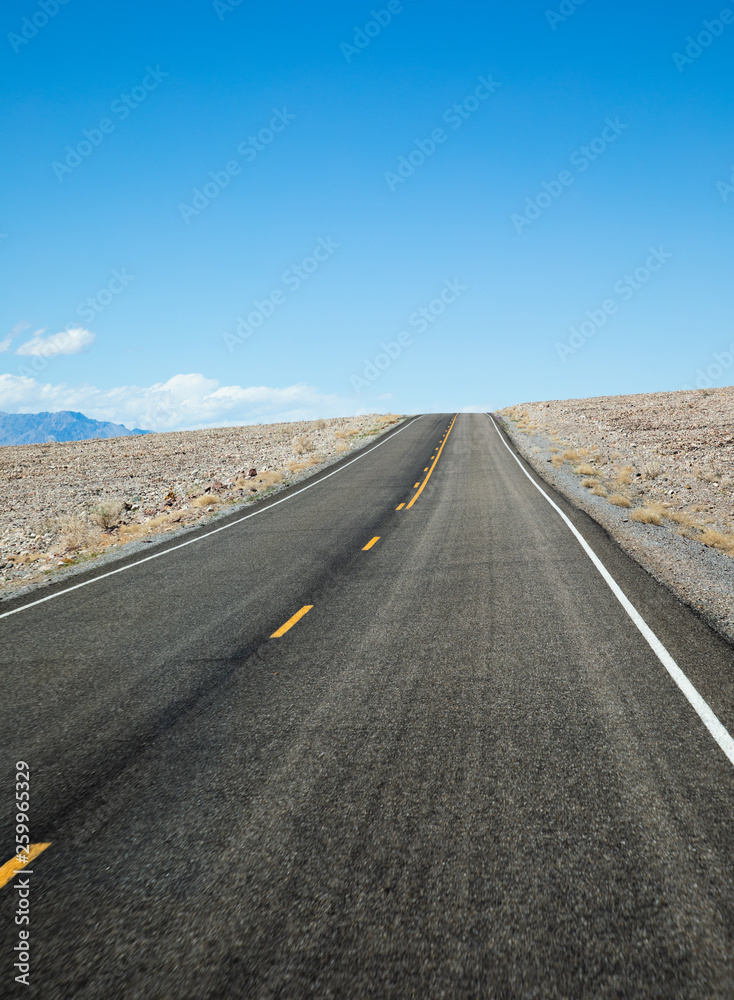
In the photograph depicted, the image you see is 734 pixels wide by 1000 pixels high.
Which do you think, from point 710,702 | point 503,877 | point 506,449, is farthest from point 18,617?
point 506,449

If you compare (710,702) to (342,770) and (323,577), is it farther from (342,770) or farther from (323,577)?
(323,577)

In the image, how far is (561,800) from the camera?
11.2 ft

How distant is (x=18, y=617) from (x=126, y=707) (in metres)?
4.19

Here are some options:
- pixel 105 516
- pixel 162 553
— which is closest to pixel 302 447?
pixel 105 516

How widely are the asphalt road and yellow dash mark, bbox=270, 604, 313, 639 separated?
113 millimetres

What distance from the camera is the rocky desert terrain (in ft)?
47.8

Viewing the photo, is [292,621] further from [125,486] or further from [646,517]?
[125,486]

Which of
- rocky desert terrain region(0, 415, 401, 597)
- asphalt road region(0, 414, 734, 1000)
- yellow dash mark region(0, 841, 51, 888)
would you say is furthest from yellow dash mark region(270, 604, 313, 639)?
rocky desert terrain region(0, 415, 401, 597)

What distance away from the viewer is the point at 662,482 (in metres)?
18.9

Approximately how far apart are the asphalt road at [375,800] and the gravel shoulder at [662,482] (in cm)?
169

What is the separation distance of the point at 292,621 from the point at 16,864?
4072 mm

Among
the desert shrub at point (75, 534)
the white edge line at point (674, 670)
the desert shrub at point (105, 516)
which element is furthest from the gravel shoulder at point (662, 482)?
the desert shrub at point (105, 516)

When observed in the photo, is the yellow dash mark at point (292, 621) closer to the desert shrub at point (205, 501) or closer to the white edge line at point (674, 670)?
the white edge line at point (674, 670)

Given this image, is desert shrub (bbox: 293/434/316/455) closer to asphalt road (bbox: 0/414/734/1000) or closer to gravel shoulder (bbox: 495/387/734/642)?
Result: gravel shoulder (bbox: 495/387/734/642)
